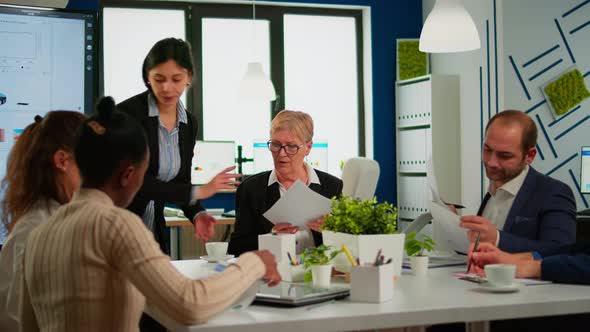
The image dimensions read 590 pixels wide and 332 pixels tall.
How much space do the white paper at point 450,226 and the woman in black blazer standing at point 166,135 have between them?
82 cm

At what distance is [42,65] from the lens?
12.0ft

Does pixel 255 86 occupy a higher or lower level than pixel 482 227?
higher

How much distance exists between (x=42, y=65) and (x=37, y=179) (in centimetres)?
171

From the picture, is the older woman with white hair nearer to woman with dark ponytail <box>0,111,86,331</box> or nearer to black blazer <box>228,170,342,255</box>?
black blazer <box>228,170,342,255</box>

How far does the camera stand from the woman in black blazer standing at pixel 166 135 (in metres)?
2.76

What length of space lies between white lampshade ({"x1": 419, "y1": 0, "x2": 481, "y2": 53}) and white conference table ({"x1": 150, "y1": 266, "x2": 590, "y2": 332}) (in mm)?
2381

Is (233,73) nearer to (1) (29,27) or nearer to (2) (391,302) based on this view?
(1) (29,27)

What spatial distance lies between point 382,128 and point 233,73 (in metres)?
1.59

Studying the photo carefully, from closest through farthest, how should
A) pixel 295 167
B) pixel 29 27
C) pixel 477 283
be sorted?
pixel 477 283, pixel 295 167, pixel 29 27

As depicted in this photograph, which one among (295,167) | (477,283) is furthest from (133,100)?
(477,283)

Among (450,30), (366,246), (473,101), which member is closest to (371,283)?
(366,246)

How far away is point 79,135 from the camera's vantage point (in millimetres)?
1611

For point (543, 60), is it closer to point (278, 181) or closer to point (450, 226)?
point (278, 181)

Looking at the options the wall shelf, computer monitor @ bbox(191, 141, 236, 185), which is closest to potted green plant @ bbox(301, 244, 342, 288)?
computer monitor @ bbox(191, 141, 236, 185)
